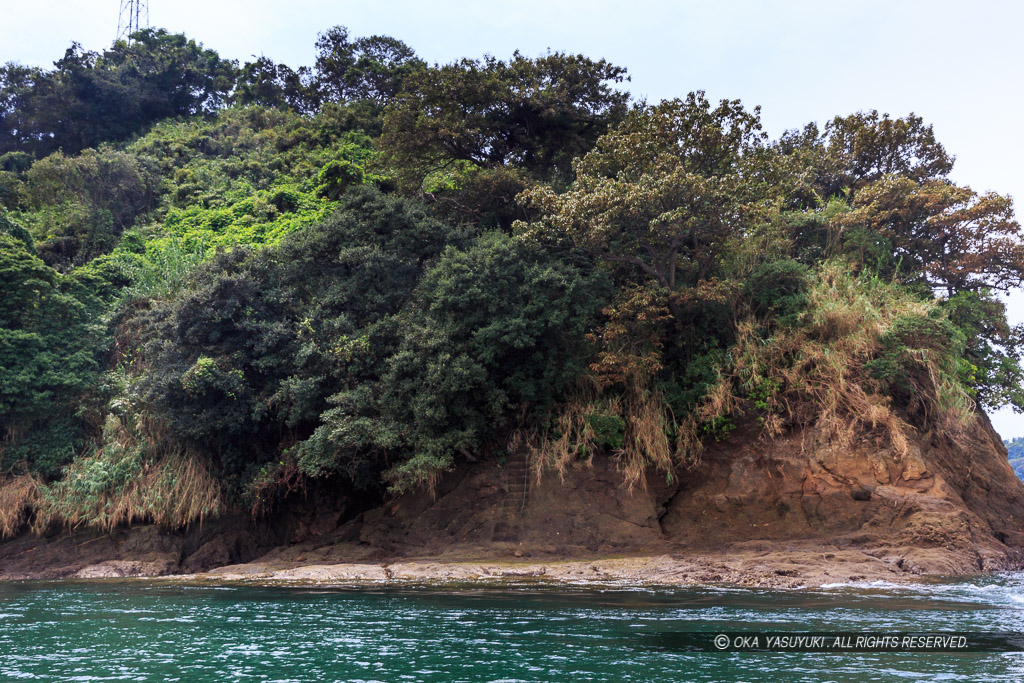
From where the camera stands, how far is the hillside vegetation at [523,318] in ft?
60.1

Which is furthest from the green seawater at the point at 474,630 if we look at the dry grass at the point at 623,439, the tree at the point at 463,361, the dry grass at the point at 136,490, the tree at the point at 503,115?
the tree at the point at 503,115

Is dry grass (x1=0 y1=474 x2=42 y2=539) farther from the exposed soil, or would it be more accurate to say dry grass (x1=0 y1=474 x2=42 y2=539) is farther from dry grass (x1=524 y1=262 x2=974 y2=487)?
dry grass (x1=524 y1=262 x2=974 y2=487)

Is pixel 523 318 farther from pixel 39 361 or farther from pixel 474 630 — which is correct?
pixel 39 361

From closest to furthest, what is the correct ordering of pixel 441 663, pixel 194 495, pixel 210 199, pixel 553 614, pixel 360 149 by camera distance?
pixel 441 663
pixel 553 614
pixel 194 495
pixel 210 199
pixel 360 149

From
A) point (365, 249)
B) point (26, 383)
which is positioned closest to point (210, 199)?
point (26, 383)

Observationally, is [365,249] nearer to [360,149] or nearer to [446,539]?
[446,539]

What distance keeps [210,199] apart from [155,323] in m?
14.2

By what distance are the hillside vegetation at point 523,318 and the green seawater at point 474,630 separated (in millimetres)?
4904

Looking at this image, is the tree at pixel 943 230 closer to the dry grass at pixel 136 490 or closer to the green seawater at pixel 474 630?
the green seawater at pixel 474 630

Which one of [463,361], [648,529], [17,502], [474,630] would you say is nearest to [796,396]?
[648,529]

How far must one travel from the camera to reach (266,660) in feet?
28.4

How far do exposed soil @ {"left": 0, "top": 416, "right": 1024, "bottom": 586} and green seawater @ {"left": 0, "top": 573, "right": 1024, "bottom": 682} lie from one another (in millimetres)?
1656

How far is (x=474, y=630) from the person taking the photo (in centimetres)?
1021

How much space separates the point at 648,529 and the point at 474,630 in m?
8.77
